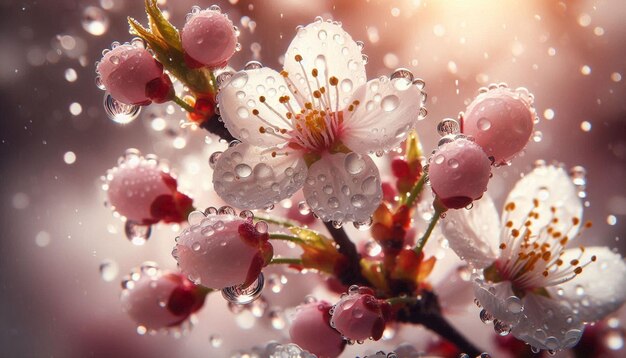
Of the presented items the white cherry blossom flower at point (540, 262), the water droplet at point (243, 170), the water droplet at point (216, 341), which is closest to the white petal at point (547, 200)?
the white cherry blossom flower at point (540, 262)

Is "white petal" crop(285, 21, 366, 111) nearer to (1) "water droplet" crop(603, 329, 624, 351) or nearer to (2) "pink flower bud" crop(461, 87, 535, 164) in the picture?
(2) "pink flower bud" crop(461, 87, 535, 164)

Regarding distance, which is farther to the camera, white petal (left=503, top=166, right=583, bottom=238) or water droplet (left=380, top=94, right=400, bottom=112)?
white petal (left=503, top=166, right=583, bottom=238)

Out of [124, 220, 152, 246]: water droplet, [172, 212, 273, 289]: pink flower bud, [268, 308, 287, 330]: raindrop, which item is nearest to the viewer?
[172, 212, 273, 289]: pink flower bud

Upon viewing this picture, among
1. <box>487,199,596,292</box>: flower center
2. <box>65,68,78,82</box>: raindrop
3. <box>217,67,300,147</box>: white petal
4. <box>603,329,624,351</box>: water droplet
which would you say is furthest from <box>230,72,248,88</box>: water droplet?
<box>603,329,624,351</box>: water droplet

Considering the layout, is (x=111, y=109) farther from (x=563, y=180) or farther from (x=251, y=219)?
(x=563, y=180)

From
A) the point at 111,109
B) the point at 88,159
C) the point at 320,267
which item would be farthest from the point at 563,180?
the point at 88,159

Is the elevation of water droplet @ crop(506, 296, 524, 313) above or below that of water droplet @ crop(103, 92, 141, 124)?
below

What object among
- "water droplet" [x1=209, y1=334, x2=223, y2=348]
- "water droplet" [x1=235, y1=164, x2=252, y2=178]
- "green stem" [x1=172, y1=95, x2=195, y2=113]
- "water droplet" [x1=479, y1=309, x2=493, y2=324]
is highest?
"green stem" [x1=172, y1=95, x2=195, y2=113]

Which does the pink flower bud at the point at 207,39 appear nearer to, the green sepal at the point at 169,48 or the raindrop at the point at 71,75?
the green sepal at the point at 169,48
